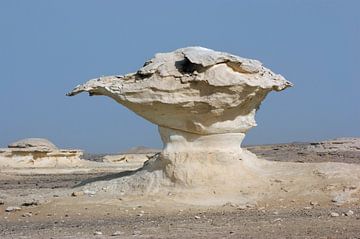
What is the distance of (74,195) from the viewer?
14.2 meters

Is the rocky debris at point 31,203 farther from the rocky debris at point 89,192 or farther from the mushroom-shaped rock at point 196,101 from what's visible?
the mushroom-shaped rock at point 196,101

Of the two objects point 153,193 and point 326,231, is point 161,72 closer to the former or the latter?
point 153,193

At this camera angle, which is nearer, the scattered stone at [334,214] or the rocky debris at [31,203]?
the scattered stone at [334,214]

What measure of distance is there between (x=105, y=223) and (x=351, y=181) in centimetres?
523

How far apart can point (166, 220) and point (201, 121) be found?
3.36m

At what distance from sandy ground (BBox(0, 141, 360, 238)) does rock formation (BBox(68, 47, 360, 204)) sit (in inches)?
35.0

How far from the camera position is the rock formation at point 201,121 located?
13.5 metres

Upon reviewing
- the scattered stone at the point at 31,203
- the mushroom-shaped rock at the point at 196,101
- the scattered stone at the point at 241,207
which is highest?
the mushroom-shaped rock at the point at 196,101

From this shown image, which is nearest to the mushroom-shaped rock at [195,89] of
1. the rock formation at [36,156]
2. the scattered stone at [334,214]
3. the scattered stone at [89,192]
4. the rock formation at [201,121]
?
the rock formation at [201,121]

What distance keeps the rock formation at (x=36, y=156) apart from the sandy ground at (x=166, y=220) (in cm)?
1673

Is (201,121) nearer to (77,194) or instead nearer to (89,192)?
(89,192)

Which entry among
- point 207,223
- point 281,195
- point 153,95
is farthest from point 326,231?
point 153,95

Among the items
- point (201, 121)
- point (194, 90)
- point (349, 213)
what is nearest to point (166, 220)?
point (349, 213)

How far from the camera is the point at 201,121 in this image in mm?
13891
